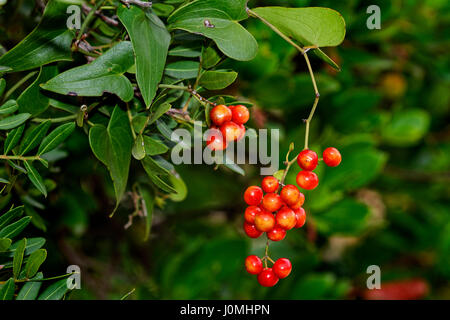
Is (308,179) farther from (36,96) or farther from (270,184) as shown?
(36,96)

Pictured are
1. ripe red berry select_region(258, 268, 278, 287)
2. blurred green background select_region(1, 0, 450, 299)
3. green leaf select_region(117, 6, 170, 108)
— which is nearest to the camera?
green leaf select_region(117, 6, 170, 108)

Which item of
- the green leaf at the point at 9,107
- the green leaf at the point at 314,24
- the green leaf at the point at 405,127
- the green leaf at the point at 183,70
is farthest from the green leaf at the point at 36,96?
the green leaf at the point at 405,127

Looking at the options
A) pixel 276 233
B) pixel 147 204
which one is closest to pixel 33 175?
pixel 147 204

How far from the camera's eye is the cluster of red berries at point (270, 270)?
52 centimetres

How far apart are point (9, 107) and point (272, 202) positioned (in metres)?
0.28

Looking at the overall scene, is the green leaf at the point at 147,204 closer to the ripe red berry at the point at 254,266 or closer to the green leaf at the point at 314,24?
the ripe red berry at the point at 254,266

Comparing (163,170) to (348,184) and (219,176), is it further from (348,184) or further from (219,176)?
(219,176)

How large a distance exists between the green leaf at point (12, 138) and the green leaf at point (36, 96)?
0.03m

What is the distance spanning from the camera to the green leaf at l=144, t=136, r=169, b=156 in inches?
18.3

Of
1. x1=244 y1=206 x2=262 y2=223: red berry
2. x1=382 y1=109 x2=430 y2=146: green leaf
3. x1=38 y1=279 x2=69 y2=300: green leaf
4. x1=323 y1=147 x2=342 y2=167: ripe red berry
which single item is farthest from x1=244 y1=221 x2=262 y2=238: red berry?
x1=382 y1=109 x2=430 y2=146: green leaf

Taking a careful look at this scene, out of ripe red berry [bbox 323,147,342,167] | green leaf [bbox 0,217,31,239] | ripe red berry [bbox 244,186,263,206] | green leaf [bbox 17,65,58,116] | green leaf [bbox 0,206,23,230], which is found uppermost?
green leaf [bbox 17,65,58,116]

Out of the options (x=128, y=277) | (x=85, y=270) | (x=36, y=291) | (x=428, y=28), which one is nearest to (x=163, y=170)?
(x=36, y=291)

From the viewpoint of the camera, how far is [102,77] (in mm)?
444

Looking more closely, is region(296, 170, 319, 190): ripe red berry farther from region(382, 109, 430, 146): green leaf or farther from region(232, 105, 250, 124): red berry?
region(382, 109, 430, 146): green leaf
